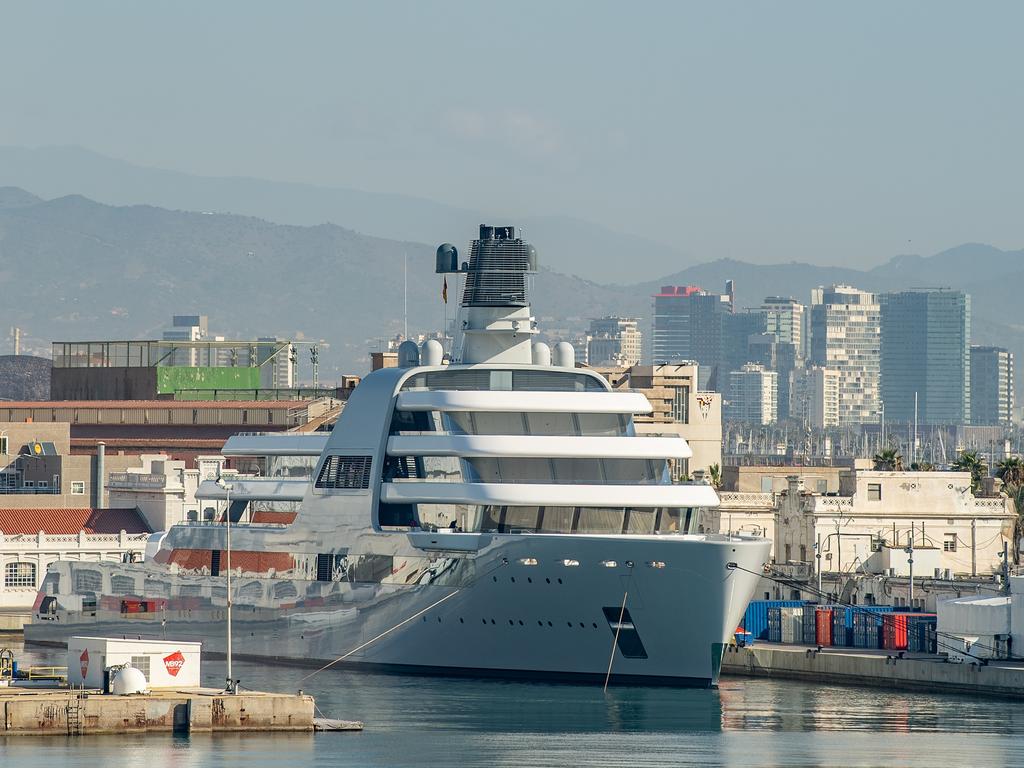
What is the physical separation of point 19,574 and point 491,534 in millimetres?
30766

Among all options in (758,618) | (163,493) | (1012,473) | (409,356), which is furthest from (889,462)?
(409,356)

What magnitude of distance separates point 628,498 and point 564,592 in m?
2.79

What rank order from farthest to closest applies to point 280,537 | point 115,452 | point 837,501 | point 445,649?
1. point 115,452
2. point 837,501
3. point 280,537
4. point 445,649

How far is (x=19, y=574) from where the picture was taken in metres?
84.1

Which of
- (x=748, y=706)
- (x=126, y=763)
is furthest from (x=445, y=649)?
(x=126, y=763)

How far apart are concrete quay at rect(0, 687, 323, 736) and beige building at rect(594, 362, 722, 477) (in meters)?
74.9

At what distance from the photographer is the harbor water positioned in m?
46.0

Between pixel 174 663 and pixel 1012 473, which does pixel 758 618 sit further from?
pixel 1012 473

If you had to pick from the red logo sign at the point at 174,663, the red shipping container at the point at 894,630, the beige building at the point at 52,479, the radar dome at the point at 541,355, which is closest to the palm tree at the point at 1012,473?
the beige building at the point at 52,479

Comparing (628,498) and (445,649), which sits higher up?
(628,498)

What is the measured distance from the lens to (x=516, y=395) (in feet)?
198

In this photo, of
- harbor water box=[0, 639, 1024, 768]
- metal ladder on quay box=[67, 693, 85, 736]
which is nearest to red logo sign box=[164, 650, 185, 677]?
metal ladder on quay box=[67, 693, 85, 736]

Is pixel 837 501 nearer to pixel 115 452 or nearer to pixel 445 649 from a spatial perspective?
pixel 445 649

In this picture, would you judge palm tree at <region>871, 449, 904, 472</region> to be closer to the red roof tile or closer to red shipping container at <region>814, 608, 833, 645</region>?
the red roof tile
